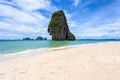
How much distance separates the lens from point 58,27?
7569 centimetres

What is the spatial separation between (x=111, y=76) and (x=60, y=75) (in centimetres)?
153

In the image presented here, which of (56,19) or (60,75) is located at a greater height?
(56,19)

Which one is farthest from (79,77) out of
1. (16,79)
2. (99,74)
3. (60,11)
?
(60,11)

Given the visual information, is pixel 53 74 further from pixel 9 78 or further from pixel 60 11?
pixel 60 11

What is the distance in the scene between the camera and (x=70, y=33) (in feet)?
269

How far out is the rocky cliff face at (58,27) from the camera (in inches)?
2936

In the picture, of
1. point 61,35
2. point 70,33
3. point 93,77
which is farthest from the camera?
point 70,33

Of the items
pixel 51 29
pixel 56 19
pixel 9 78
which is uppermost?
pixel 56 19

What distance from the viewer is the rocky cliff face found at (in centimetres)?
7458

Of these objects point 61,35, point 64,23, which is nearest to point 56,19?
point 64,23

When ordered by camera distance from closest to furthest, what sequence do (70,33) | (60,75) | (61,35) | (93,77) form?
(93,77)
(60,75)
(61,35)
(70,33)

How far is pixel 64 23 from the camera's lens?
77188 millimetres

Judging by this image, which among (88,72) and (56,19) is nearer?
(88,72)

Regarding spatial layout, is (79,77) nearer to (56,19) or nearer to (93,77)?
(93,77)
